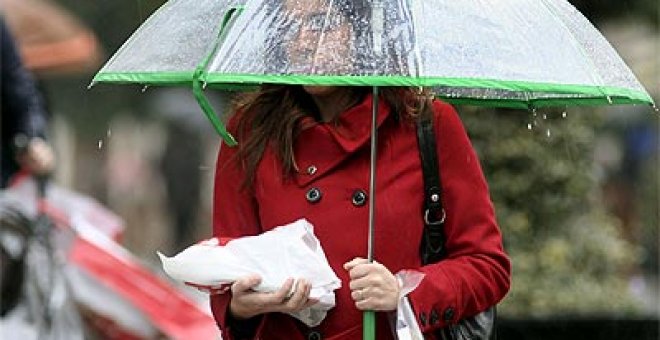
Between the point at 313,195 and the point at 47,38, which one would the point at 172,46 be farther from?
the point at 47,38

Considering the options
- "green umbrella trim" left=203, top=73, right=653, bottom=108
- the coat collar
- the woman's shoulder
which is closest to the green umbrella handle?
the coat collar

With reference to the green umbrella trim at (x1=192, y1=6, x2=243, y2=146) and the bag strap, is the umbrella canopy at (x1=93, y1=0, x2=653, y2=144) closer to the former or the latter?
the green umbrella trim at (x1=192, y1=6, x2=243, y2=146)

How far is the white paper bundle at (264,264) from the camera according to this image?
15.2 ft

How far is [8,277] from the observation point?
820cm

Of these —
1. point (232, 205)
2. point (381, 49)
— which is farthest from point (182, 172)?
point (381, 49)

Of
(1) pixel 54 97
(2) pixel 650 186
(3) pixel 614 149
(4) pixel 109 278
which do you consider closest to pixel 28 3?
(4) pixel 109 278

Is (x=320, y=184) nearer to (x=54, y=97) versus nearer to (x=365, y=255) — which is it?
(x=365, y=255)

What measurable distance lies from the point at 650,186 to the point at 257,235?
38.0 ft

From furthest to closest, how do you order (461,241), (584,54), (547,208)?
(547,208), (461,241), (584,54)

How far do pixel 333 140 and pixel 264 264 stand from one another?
1.30 feet

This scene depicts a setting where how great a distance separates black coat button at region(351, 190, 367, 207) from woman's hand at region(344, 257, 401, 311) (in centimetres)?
20

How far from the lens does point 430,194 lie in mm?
4785

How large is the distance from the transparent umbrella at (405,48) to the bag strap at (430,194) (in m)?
0.23

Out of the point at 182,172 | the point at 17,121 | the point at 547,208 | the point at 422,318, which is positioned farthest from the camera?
the point at 182,172
